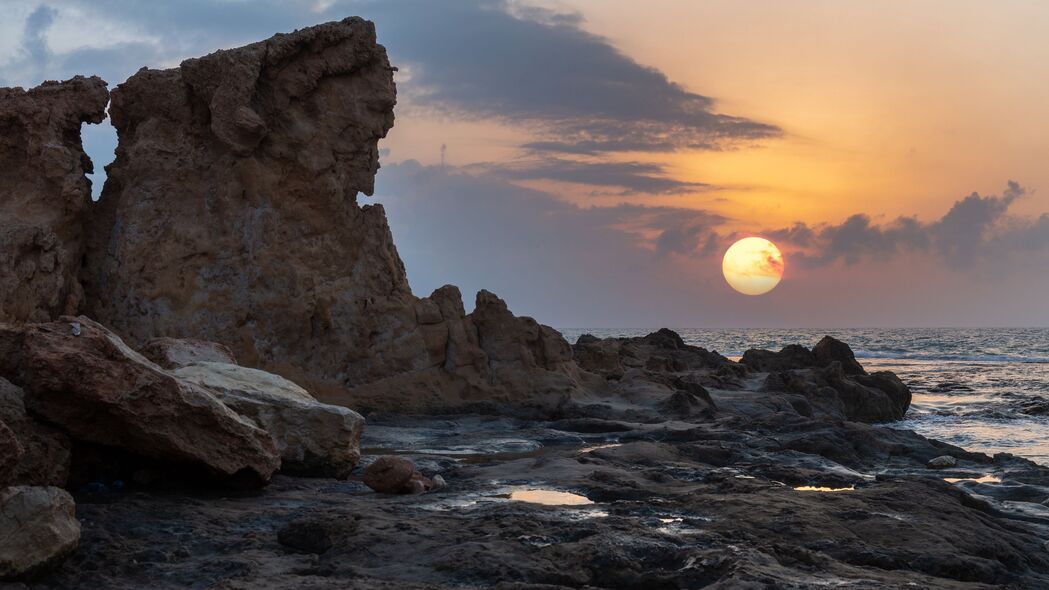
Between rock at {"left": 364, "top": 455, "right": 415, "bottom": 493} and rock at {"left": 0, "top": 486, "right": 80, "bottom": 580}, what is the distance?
3556 mm

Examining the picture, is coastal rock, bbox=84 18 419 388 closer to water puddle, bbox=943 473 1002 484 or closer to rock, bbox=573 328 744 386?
rock, bbox=573 328 744 386

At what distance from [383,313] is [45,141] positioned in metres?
6.74

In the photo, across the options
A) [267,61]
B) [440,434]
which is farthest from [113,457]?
[267,61]

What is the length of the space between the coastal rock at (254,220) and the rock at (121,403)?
892cm

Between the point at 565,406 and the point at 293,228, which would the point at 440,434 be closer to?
the point at 565,406

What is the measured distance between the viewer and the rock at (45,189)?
15.5 meters

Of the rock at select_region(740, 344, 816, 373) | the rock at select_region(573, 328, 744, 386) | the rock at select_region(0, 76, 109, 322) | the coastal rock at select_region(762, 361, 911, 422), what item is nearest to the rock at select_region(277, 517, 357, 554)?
the rock at select_region(0, 76, 109, 322)

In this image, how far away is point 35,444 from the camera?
7.45 m

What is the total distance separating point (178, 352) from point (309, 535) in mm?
5064

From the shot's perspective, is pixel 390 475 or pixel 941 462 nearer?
pixel 390 475

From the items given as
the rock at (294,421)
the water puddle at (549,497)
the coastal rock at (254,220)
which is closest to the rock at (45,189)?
the coastal rock at (254,220)

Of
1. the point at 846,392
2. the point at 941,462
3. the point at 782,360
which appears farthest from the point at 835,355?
the point at 941,462

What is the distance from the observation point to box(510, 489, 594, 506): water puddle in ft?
28.9

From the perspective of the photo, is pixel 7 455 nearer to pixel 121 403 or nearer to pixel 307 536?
pixel 121 403
